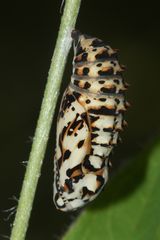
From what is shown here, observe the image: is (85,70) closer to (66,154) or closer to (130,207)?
(66,154)

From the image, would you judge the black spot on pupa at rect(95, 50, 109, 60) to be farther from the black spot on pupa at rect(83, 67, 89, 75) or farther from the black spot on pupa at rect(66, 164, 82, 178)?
the black spot on pupa at rect(66, 164, 82, 178)

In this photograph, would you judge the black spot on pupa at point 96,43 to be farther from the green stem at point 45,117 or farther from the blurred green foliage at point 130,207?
the green stem at point 45,117

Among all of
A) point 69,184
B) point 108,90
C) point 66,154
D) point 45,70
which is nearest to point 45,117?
point 108,90

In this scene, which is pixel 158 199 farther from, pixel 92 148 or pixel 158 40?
pixel 158 40

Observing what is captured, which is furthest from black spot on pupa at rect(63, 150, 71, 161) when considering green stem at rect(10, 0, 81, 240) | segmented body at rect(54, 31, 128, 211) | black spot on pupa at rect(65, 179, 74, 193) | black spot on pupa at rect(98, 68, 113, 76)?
green stem at rect(10, 0, 81, 240)

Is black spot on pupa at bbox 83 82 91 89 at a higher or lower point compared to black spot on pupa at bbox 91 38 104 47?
lower

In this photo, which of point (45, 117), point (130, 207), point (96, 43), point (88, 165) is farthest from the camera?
point (88, 165)

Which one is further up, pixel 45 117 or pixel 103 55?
pixel 103 55
